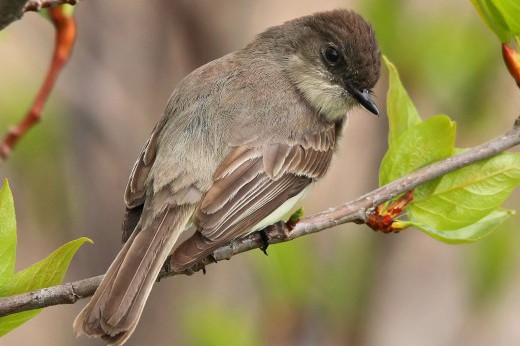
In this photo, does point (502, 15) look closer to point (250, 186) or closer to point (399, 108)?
point (399, 108)

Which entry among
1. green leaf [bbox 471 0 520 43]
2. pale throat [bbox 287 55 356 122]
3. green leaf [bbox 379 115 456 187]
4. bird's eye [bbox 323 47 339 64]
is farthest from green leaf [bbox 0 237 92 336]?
bird's eye [bbox 323 47 339 64]

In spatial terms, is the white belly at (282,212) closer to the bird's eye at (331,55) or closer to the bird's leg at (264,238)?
the bird's leg at (264,238)

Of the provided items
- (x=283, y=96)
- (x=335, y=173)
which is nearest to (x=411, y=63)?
(x=283, y=96)

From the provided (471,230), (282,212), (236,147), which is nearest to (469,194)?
(471,230)

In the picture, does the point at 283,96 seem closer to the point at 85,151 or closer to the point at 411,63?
the point at 411,63

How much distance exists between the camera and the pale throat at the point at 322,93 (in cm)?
393

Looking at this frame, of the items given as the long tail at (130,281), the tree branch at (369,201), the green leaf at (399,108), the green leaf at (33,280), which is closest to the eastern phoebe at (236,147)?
the long tail at (130,281)

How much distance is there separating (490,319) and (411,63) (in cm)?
138

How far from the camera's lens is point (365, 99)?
3863mm

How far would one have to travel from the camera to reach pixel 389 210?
3.13 m

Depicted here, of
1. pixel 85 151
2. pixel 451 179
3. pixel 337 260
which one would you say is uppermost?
pixel 451 179

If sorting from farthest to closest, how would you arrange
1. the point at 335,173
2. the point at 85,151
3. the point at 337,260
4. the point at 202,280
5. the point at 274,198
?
the point at 335,173 → the point at 202,280 → the point at 85,151 → the point at 337,260 → the point at 274,198

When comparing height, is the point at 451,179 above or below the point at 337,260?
above

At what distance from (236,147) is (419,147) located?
0.77 meters
